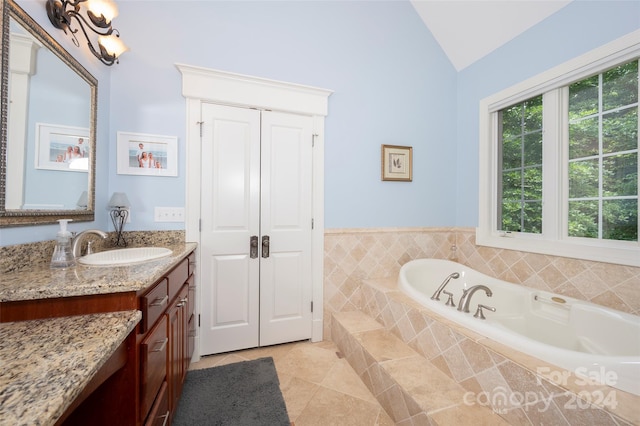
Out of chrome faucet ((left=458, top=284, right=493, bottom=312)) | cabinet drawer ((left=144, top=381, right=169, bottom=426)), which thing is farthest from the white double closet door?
chrome faucet ((left=458, top=284, right=493, bottom=312))

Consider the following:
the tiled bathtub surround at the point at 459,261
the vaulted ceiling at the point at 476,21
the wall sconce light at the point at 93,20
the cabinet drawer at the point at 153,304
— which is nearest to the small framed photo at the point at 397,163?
the tiled bathtub surround at the point at 459,261

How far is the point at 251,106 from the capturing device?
2.17 meters

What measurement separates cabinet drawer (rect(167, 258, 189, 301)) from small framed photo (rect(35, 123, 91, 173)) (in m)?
0.78

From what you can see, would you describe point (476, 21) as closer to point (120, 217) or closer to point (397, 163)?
point (397, 163)

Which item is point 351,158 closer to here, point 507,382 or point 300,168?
point 300,168

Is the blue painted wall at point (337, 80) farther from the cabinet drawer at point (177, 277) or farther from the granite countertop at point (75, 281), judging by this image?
the granite countertop at point (75, 281)

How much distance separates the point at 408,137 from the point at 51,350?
2832 millimetres

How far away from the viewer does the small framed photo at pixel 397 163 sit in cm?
258

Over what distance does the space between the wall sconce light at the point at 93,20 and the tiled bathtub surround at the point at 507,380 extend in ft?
8.55

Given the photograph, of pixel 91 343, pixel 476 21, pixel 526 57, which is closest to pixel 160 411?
pixel 91 343

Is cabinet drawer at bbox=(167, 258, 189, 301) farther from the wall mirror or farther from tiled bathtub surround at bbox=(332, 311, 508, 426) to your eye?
tiled bathtub surround at bbox=(332, 311, 508, 426)

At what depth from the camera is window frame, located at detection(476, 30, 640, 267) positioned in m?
1.68

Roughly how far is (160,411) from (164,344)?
283 mm

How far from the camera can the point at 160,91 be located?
6.47ft
